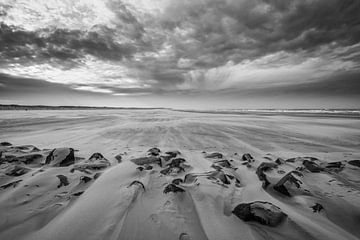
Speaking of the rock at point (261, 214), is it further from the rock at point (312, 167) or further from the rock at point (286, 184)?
the rock at point (312, 167)

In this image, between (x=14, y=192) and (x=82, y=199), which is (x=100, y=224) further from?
(x=14, y=192)

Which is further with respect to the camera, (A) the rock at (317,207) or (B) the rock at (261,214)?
(A) the rock at (317,207)

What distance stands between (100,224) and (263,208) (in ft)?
5.31

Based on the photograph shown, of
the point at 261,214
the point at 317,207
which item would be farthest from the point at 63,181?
the point at 317,207

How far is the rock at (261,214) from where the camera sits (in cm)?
159

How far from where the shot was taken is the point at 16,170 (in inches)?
101

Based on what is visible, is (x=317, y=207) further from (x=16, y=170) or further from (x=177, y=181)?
(x=16, y=170)

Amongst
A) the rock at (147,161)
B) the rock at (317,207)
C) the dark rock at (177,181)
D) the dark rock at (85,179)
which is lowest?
the rock at (317,207)

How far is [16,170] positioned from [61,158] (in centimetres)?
60

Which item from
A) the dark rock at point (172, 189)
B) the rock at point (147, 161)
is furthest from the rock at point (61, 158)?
the dark rock at point (172, 189)

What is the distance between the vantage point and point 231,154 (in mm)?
3854

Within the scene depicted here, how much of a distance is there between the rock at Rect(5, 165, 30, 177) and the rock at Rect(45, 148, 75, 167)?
1.16 feet

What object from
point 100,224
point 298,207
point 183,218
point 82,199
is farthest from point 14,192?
point 298,207

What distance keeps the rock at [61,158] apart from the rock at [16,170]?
0.35m
